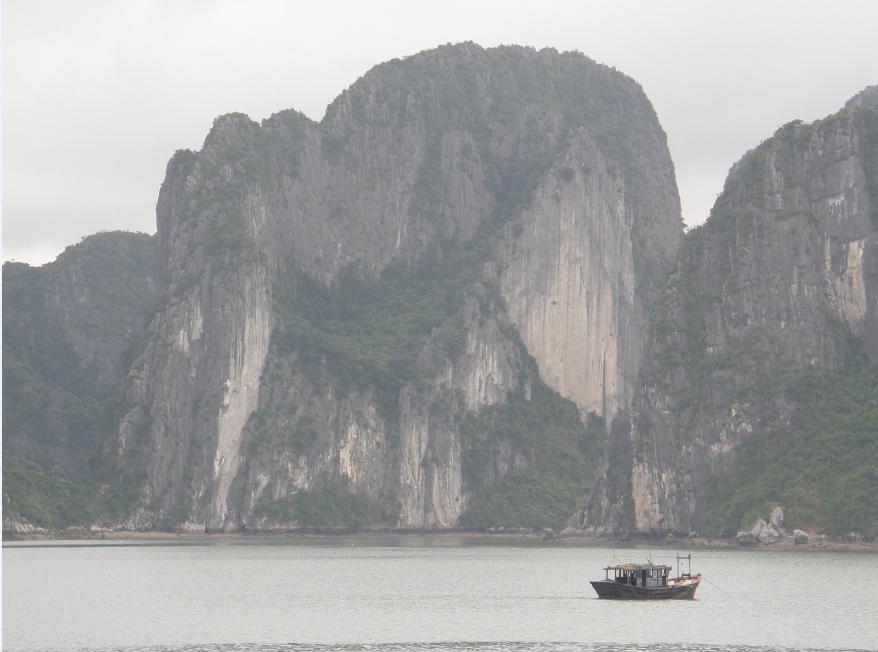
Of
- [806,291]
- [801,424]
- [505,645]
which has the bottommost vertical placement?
[505,645]

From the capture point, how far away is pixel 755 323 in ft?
525

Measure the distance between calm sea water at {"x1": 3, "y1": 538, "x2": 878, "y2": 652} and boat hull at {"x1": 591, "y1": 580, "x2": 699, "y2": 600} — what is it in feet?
2.25

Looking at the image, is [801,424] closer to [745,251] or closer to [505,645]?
[745,251]

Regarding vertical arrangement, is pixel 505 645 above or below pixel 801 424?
below

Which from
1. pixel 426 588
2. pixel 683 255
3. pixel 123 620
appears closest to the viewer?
pixel 123 620

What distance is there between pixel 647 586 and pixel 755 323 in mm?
79638

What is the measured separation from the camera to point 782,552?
133m

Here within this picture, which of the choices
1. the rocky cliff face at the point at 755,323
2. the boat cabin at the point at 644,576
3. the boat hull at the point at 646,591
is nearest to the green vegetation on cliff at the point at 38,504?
the rocky cliff face at the point at 755,323

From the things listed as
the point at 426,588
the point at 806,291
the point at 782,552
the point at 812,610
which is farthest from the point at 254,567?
the point at 806,291

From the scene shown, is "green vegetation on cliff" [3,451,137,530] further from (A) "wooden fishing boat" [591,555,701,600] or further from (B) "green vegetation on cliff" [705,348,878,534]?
(A) "wooden fishing boat" [591,555,701,600]

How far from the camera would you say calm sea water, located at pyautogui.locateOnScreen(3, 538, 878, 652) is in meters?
64.2

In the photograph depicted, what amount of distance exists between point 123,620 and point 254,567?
46.4 metres

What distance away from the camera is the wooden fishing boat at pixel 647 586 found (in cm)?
8438

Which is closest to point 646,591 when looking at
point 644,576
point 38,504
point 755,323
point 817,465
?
point 644,576
